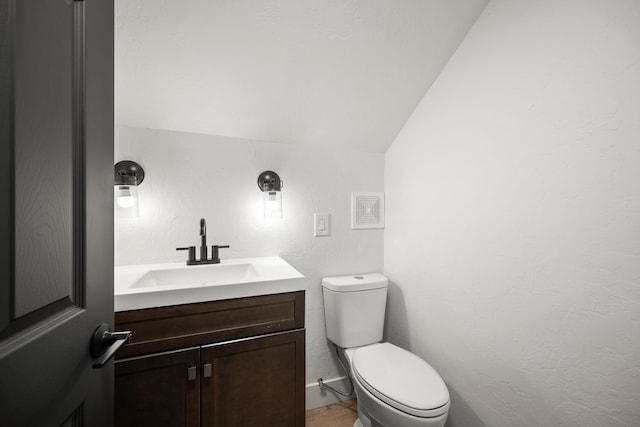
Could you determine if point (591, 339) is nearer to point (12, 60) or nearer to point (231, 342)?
point (231, 342)

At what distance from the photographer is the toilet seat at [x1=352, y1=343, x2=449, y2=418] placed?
38.9 inches

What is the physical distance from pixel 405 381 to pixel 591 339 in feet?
2.11

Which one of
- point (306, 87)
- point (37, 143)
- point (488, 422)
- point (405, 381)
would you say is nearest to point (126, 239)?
point (37, 143)

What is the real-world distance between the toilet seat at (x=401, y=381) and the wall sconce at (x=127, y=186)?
1.28 m

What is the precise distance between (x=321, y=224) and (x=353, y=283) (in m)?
0.40

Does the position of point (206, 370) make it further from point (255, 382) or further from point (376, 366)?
point (376, 366)

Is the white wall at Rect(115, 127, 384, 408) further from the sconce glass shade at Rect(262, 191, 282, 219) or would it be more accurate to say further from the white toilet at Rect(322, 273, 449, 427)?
the white toilet at Rect(322, 273, 449, 427)

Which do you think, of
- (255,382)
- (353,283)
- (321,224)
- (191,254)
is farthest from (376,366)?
(191,254)

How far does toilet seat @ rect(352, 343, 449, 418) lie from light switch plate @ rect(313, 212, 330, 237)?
674 mm

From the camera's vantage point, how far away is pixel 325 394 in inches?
65.0

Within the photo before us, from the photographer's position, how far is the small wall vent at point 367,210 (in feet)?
5.72

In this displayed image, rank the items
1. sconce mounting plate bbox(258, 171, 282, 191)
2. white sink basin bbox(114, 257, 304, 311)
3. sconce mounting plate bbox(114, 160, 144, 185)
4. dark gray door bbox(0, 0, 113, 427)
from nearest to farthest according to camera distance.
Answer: dark gray door bbox(0, 0, 113, 427) < white sink basin bbox(114, 257, 304, 311) < sconce mounting plate bbox(114, 160, 144, 185) < sconce mounting plate bbox(258, 171, 282, 191)

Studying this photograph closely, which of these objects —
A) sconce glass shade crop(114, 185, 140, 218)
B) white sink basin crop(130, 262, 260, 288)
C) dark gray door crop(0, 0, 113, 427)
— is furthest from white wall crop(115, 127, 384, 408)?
dark gray door crop(0, 0, 113, 427)

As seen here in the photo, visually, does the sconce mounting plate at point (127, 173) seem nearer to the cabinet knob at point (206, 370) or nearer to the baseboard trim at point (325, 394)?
the cabinet knob at point (206, 370)
